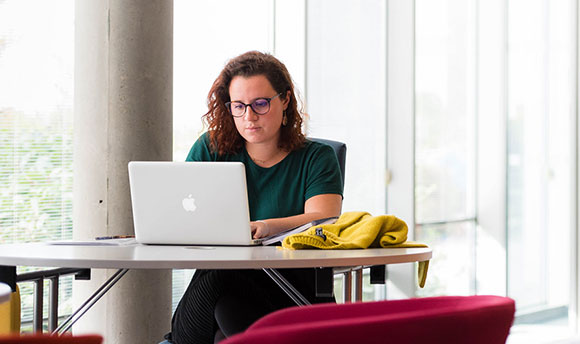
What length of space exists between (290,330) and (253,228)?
1.41 meters

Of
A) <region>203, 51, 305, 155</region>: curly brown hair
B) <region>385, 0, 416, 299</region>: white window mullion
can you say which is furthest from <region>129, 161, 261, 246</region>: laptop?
<region>385, 0, 416, 299</region>: white window mullion

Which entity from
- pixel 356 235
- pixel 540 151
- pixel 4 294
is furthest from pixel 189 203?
pixel 540 151

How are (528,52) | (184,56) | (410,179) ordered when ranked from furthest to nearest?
(528,52) < (410,179) < (184,56)

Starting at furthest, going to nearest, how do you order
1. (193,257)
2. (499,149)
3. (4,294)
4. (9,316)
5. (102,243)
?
→ (499,149) < (102,243) < (9,316) < (193,257) < (4,294)

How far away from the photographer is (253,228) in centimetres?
224

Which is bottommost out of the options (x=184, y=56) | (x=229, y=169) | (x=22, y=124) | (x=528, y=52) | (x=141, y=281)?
(x=141, y=281)

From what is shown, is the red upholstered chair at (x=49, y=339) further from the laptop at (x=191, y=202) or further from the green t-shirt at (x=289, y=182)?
the green t-shirt at (x=289, y=182)

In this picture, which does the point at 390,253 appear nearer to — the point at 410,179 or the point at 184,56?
the point at 184,56

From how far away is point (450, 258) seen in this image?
554cm

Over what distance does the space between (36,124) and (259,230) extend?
1357 millimetres

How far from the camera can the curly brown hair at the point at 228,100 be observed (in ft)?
8.79

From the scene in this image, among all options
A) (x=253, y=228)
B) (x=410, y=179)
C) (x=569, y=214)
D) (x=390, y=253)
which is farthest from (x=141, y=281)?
(x=569, y=214)

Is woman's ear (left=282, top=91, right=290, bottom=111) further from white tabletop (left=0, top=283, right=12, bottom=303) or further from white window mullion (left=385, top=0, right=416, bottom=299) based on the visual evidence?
white window mullion (left=385, top=0, right=416, bottom=299)

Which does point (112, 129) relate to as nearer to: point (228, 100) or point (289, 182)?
point (228, 100)
